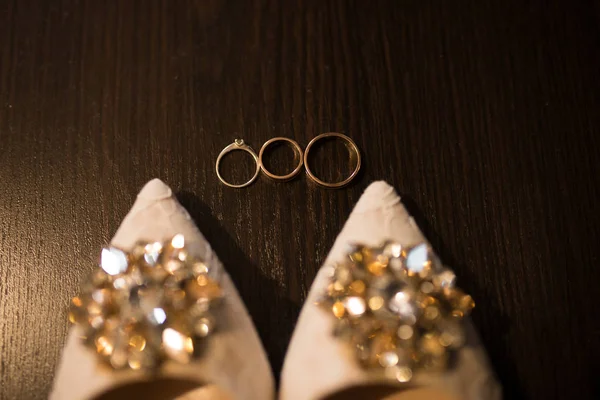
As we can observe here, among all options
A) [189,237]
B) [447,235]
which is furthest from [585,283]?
[189,237]

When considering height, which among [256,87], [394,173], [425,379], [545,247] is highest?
[256,87]

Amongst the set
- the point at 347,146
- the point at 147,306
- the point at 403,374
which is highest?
the point at 347,146

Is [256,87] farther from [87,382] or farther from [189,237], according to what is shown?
[87,382]

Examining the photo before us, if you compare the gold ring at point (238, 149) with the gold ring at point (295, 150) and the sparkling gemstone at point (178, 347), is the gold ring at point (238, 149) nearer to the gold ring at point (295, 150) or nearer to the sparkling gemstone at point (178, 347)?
the gold ring at point (295, 150)

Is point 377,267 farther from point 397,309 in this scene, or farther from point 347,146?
point 347,146

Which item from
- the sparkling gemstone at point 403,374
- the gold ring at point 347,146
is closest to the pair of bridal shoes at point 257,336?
the sparkling gemstone at point 403,374

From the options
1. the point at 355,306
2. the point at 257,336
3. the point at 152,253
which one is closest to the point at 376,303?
the point at 355,306
